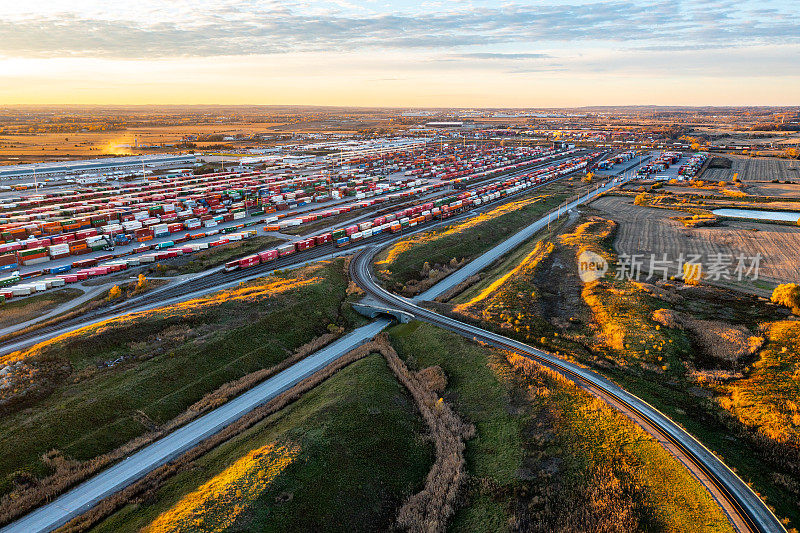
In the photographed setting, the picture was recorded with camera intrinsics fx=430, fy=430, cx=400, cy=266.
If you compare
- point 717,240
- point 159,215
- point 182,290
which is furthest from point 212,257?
point 717,240

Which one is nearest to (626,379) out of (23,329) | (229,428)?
(229,428)

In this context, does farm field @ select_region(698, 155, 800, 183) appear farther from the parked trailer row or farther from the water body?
the parked trailer row

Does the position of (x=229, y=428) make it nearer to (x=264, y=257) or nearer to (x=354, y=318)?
(x=354, y=318)

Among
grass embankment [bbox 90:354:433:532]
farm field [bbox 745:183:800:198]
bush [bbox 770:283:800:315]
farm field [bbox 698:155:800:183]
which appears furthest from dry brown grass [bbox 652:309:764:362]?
farm field [bbox 698:155:800:183]

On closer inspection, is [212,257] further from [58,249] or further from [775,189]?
[775,189]

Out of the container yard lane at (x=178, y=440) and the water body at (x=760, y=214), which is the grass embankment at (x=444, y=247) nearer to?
the container yard lane at (x=178, y=440)
